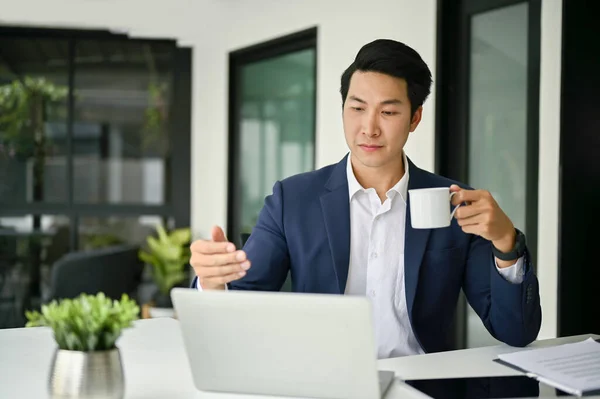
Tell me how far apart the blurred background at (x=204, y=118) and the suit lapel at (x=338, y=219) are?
122 centimetres

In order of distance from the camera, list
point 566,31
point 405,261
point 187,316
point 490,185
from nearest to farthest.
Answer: point 187,316 < point 405,261 < point 566,31 < point 490,185

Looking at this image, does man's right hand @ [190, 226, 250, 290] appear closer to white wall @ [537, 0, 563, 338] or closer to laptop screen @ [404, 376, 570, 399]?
laptop screen @ [404, 376, 570, 399]

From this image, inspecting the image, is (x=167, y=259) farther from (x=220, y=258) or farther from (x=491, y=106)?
(x=220, y=258)

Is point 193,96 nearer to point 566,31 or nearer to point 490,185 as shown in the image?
point 490,185

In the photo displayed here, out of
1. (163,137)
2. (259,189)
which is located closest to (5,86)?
(163,137)

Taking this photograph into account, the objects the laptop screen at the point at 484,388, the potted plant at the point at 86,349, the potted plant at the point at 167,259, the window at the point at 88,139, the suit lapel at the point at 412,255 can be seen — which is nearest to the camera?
the potted plant at the point at 86,349

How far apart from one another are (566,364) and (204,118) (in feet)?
14.8

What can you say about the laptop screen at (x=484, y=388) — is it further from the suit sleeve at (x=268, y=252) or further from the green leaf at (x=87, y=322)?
the suit sleeve at (x=268, y=252)

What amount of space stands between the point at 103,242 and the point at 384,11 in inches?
124

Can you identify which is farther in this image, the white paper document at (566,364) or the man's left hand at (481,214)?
the man's left hand at (481,214)

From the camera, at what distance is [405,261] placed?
1.90 metres

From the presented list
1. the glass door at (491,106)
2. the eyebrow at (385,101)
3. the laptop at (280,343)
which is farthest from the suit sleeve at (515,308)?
the glass door at (491,106)

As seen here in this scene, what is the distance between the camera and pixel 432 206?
5.17 feet

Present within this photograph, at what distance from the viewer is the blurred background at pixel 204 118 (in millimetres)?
3205
